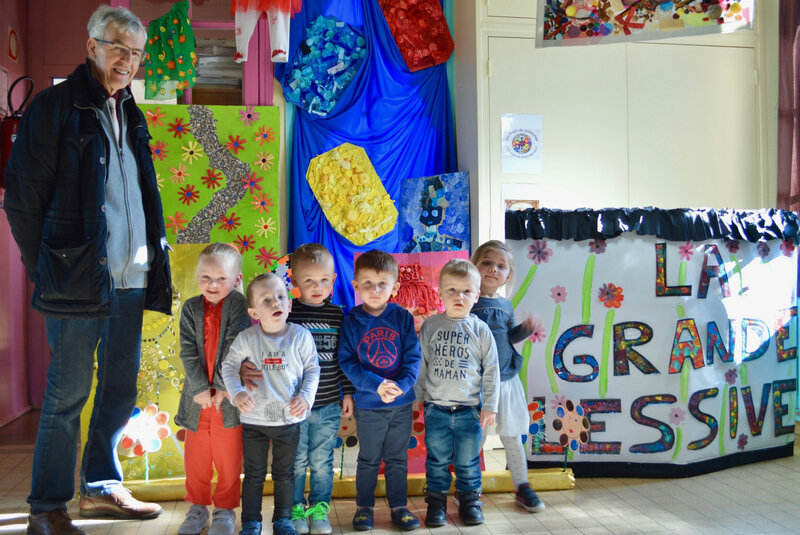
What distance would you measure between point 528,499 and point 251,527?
3.22 ft

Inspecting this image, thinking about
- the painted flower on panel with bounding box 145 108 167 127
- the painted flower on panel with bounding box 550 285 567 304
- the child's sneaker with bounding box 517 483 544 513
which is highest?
the painted flower on panel with bounding box 145 108 167 127

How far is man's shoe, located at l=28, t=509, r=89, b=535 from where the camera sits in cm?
219

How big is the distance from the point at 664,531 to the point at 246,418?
54.6 inches

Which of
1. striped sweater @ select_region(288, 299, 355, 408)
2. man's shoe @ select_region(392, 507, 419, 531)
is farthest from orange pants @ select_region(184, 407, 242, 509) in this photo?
man's shoe @ select_region(392, 507, 419, 531)

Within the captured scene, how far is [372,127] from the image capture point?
163 inches

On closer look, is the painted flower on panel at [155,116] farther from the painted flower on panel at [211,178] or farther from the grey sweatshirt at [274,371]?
the grey sweatshirt at [274,371]

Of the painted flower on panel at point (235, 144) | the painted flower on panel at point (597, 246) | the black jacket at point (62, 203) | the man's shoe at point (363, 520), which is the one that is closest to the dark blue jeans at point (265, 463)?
the man's shoe at point (363, 520)

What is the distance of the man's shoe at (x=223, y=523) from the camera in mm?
2283

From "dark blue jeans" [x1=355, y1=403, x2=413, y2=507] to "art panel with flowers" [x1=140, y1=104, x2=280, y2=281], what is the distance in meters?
1.59

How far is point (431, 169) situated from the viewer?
4.20 m

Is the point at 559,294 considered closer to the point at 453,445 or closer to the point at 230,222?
the point at 453,445

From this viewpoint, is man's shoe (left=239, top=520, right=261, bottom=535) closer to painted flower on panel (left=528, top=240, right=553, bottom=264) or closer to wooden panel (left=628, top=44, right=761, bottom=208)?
painted flower on panel (left=528, top=240, right=553, bottom=264)

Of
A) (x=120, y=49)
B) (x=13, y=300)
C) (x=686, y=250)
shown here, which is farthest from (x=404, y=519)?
(x=13, y=300)

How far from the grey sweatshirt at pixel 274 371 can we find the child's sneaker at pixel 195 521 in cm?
37
